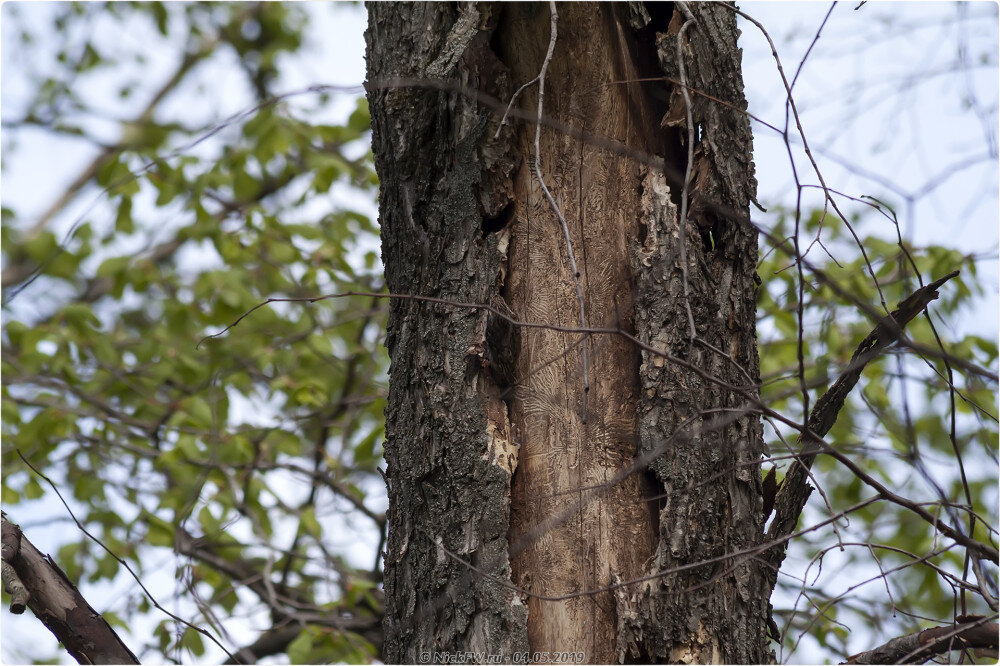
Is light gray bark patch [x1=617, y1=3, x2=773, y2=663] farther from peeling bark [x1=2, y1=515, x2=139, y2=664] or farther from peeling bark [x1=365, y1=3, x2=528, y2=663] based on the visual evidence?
peeling bark [x1=2, y1=515, x2=139, y2=664]

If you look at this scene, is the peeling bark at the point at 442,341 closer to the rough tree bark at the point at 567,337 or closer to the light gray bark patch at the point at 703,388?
the rough tree bark at the point at 567,337

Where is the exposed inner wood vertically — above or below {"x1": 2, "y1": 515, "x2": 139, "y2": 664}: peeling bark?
above

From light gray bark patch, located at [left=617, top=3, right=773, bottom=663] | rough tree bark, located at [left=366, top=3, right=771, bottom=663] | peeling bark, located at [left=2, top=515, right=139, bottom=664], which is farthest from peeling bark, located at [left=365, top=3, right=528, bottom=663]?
peeling bark, located at [left=2, top=515, right=139, bottom=664]

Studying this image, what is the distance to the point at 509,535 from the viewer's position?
1.43m

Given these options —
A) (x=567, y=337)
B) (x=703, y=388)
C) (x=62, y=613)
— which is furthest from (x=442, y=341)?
(x=62, y=613)

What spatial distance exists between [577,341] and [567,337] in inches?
1.4

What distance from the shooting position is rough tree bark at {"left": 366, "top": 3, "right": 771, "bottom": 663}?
139cm

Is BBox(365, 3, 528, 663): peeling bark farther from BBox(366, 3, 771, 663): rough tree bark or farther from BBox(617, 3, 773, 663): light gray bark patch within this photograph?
BBox(617, 3, 773, 663): light gray bark patch

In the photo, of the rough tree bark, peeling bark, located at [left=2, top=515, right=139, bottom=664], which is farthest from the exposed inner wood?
peeling bark, located at [left=2, top=515, right=139, bottom=664]

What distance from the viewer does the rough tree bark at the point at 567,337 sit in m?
1.39

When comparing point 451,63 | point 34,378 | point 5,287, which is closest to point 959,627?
point 451,63

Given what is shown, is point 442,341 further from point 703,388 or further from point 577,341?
point 703,388

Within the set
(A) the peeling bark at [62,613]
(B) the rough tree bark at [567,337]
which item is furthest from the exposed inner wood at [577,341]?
(A) the peeling bark at [62,613]

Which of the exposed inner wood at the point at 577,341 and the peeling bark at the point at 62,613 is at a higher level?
the exposed inner wood at the point at 577,341
